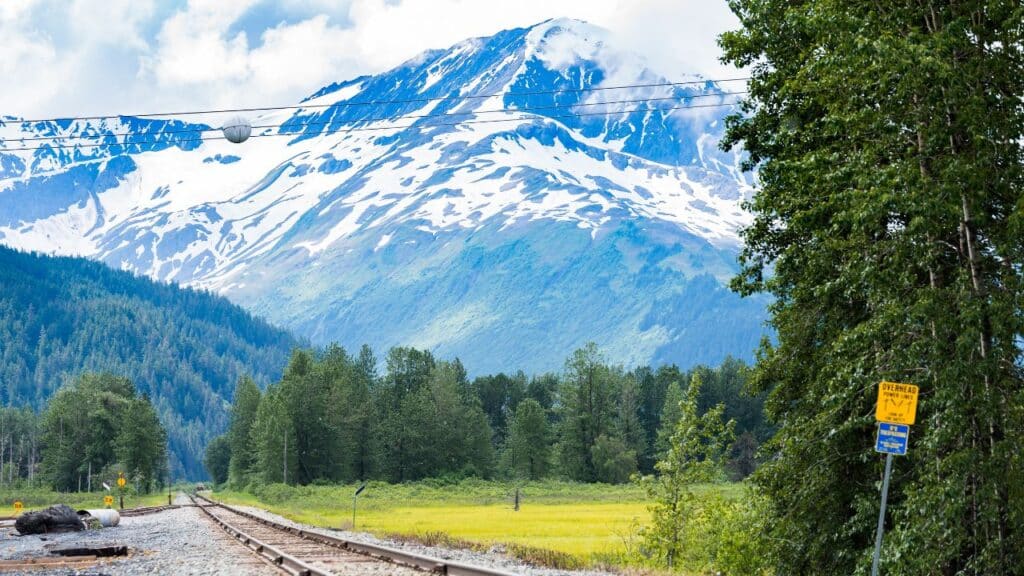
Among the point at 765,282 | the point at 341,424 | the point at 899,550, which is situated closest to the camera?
the point at 899,550

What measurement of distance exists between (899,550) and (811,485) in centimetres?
303

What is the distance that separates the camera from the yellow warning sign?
11.8 metres

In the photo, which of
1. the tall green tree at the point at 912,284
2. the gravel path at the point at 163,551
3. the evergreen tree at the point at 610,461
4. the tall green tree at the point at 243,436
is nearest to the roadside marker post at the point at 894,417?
the tall green tree at the point at 912,284

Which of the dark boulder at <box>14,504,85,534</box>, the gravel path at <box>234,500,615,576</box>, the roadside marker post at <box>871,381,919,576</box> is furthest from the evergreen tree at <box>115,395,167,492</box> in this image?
the roadside marker post at <box>871,381,919,576</box>

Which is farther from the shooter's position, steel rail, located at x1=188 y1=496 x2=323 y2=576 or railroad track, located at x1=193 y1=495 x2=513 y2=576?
steel rail, located at x1=188 y1=496 x2=323 y2=576

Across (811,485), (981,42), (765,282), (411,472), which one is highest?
(981,42)

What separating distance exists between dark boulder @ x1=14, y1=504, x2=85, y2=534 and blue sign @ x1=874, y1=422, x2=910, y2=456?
3678cm

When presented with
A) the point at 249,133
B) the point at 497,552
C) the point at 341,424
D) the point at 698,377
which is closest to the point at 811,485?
the point at 698,377

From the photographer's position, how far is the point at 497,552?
24.6 m

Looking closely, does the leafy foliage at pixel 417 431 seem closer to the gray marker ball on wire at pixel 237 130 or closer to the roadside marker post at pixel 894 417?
the gray marker ball on wire at pixel 237 130

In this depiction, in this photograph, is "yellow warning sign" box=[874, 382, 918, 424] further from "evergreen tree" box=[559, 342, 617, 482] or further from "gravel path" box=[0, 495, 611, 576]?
"evergreen tree" box=[559, 342, 617, 482]

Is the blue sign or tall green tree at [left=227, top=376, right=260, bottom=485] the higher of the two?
the blue sign

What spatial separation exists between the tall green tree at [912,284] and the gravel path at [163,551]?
34.7 ft

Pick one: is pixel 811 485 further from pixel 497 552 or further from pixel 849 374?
pixel 497 552
